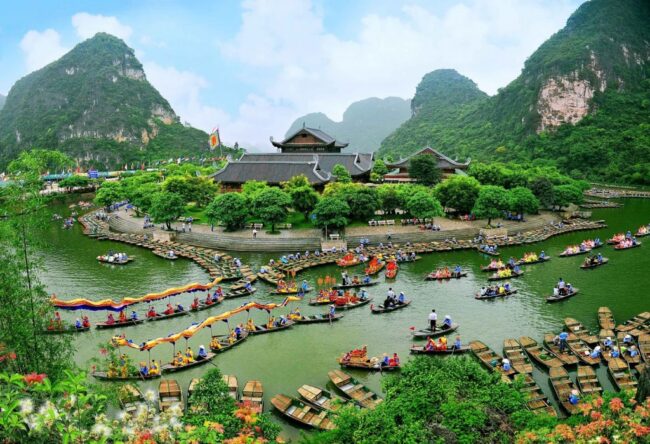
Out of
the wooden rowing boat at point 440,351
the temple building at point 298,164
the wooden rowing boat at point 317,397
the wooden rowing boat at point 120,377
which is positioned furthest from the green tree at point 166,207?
the wooden rowing boat at point 317,397

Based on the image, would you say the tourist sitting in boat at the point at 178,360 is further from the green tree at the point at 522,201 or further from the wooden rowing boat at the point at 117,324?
the green tree at the point at 522,201

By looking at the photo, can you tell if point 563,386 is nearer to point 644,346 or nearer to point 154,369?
point 644,346

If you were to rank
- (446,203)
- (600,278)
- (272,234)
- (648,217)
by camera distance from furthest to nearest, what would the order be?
(648,217) → (446,203) → (272,234) → (600,278)

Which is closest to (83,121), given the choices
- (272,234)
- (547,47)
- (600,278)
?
(272,234)

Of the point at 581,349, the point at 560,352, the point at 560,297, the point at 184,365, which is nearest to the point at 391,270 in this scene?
the point at 560,297

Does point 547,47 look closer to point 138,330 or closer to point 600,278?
point 600,278
